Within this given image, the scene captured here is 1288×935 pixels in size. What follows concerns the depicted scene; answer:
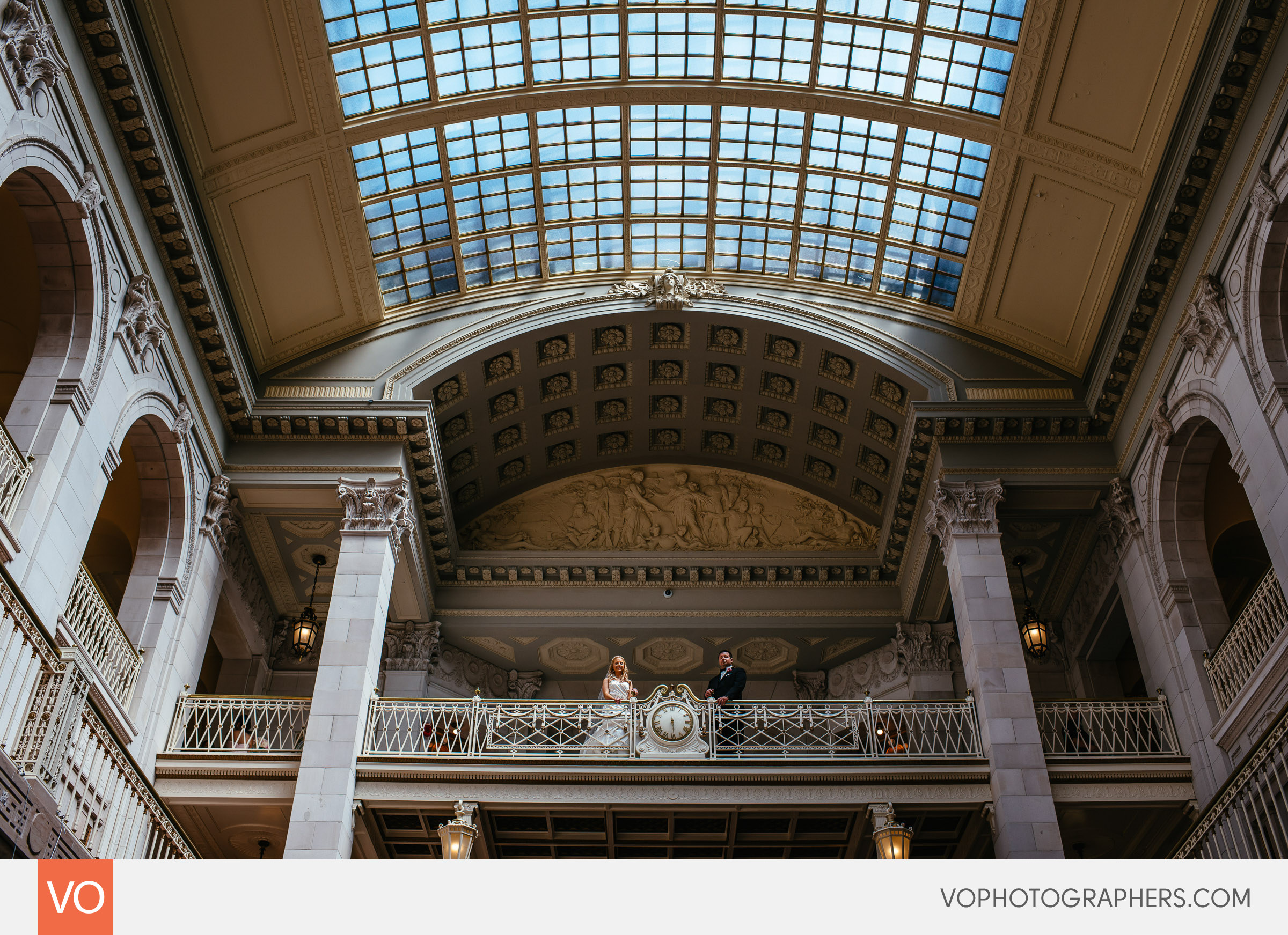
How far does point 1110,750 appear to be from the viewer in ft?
54.0

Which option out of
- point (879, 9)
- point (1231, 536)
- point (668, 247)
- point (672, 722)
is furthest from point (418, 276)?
point (1231, 536)

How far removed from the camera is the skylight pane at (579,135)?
65.2 feet

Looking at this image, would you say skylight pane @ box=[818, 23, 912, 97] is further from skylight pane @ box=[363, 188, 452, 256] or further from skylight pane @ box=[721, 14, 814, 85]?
skylight pane @ box=[363, 188, 452, 256]

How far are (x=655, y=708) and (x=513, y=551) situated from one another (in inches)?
274

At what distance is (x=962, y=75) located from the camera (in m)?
18.1

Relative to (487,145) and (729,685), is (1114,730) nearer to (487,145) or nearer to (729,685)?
(729,685)

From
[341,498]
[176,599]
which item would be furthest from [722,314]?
[176,599]

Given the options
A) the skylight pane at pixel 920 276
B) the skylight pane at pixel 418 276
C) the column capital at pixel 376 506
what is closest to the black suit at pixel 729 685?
the column capital at pixel 376 506

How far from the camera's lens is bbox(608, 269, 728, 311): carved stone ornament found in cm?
2102

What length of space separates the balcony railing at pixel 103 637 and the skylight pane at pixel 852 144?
13.7 metres

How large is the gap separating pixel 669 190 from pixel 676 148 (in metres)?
0.96

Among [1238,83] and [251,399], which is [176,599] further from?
[1238,83]

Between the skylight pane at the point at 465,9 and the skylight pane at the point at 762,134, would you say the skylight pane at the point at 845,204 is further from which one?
the skylight pane at the point at 465,9

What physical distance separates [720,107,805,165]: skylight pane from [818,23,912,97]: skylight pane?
96cm
